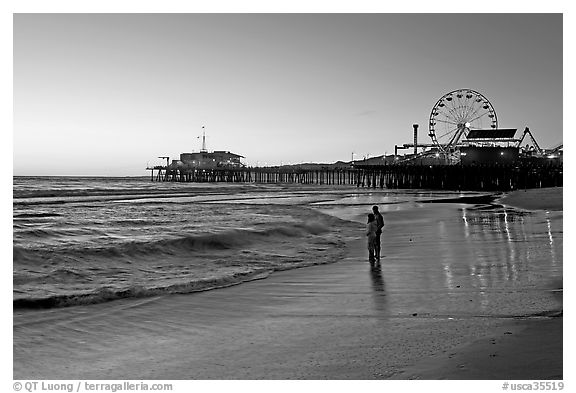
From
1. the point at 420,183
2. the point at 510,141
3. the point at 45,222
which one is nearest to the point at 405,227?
the point at 45,222

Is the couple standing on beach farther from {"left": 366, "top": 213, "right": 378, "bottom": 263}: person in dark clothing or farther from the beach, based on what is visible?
the beach

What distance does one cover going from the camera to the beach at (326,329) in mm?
5285

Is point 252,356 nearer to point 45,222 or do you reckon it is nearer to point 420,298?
point 420,298

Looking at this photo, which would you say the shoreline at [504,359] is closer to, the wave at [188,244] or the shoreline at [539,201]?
the wave at [188,244]

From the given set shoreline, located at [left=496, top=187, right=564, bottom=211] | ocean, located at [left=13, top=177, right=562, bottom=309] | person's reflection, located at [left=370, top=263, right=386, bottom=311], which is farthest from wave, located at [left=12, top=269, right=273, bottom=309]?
shoreline, located at [left=496, top=187, right=564, bottom=211]

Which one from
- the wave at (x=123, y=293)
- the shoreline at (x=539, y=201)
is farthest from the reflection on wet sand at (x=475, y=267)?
the shoreline at (x=539, y=201)

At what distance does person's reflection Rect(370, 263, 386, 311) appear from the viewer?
317 inches

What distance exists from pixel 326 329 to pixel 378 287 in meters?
2.85

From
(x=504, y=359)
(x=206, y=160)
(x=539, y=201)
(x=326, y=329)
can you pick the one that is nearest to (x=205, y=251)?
(x=326, y=329)

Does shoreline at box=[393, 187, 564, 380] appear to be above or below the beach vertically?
above

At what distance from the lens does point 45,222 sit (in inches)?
919

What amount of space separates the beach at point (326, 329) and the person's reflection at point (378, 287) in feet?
0.07

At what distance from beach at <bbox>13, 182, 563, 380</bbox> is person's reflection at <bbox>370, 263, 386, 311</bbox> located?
0.02 m
